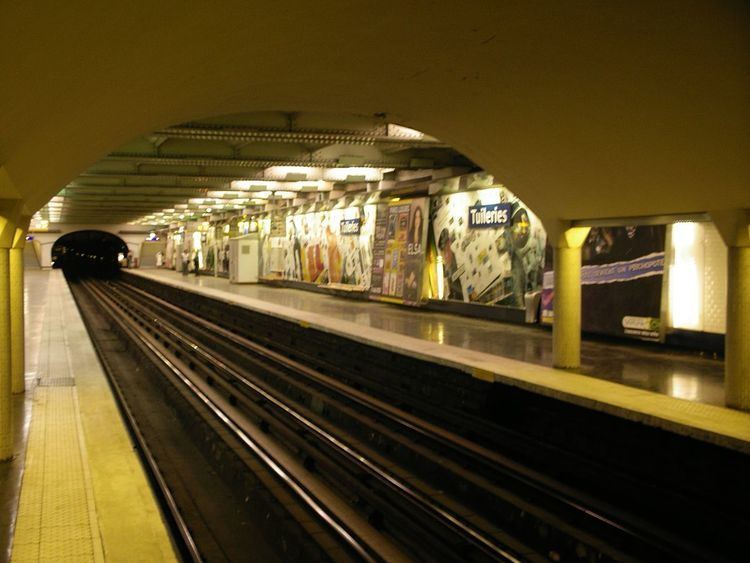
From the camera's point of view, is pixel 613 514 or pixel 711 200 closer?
pixel 613 514

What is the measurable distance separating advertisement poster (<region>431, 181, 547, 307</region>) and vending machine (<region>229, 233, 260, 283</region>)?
13682mm

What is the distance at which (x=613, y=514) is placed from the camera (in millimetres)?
5441

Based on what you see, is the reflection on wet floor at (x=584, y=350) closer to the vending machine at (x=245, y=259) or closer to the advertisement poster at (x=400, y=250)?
the advertisement poster at (x=400, y=250)

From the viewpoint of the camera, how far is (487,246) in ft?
45.2

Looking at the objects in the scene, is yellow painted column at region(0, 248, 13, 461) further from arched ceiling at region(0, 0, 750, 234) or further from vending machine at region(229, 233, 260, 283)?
vending machine at region(229, 233, 260, 283)

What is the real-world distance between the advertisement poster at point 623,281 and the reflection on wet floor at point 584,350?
308 millimetres


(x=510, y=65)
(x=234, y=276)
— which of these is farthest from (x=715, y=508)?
(x=234, y=276)

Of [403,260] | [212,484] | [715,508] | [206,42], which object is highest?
[206,42]

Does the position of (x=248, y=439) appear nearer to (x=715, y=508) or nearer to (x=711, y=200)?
(x=715, y=508)

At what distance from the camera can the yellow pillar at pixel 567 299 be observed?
8141 millimetres

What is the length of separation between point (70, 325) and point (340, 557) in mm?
13336

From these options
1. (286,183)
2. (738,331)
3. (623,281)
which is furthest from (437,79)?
(286,183)

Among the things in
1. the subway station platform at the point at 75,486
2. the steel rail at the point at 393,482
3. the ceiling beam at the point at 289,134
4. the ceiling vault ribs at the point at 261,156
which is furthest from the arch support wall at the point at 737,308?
the ceiling beam at the point at 289,134

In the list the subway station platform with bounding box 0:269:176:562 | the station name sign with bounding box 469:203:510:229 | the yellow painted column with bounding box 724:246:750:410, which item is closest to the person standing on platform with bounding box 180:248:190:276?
the station name sign with bounding box 469:203:510:229
